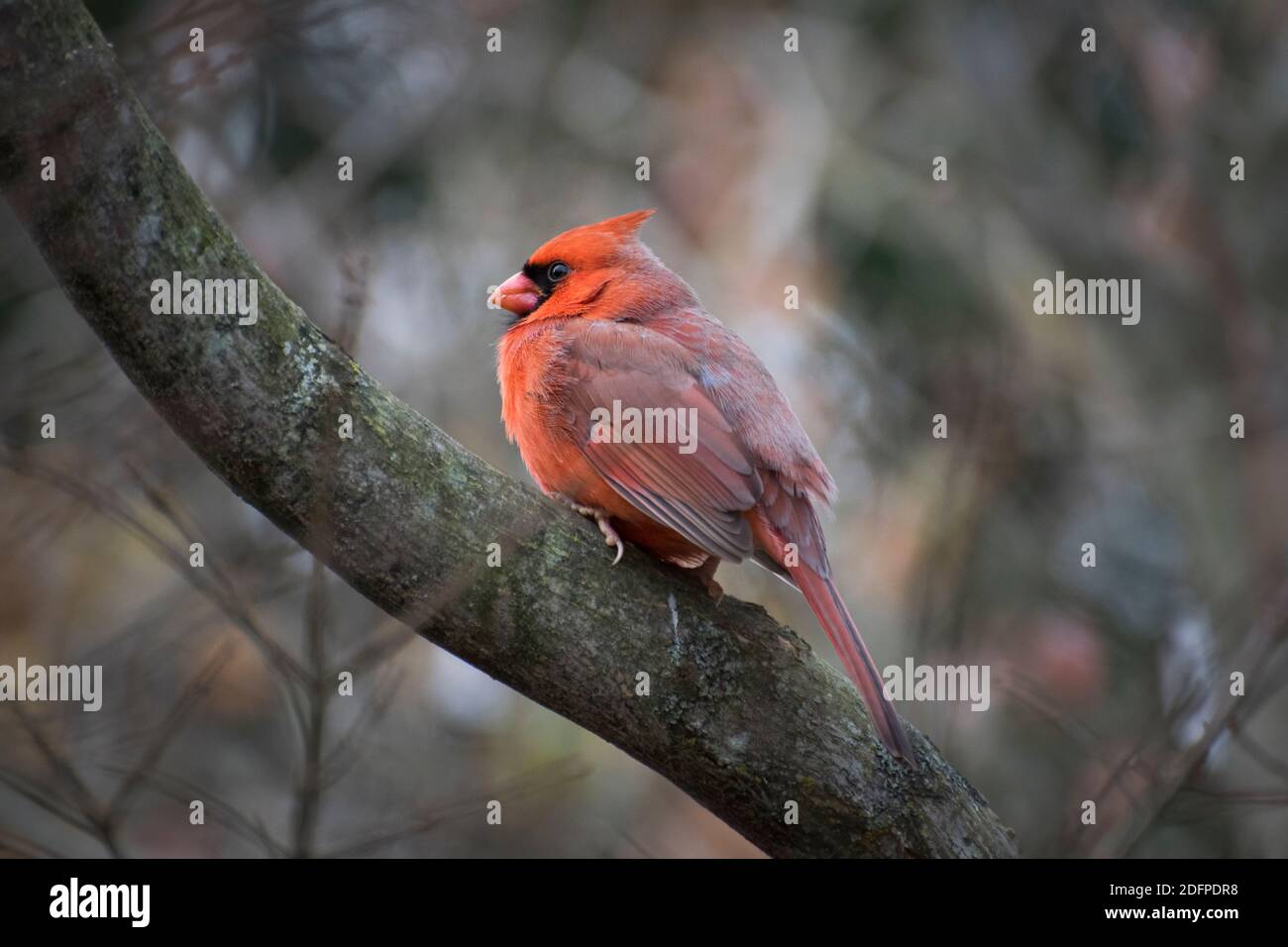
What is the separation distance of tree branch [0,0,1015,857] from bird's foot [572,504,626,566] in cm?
5

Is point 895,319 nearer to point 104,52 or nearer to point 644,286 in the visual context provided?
point 644,286

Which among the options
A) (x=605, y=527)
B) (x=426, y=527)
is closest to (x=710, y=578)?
(x=605, y=527)

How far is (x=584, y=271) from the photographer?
461 centimetres

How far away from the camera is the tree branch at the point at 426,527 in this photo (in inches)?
97.7

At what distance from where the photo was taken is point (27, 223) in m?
2.47

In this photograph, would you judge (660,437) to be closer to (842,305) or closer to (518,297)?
(518,297)

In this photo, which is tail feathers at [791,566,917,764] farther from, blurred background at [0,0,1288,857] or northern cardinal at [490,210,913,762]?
blurred background at [0,0,1288,857]

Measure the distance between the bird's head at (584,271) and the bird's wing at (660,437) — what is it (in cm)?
40

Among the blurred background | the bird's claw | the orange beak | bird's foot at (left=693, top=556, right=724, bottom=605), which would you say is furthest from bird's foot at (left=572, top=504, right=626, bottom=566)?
the blurred background

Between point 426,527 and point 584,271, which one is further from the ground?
point 584,271

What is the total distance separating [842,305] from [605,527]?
596cm

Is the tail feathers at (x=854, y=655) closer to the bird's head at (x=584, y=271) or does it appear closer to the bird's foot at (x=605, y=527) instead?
the bird's foot at (x=605, y=527)

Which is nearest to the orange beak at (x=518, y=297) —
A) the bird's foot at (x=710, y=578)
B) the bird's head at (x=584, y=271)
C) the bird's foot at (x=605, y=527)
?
the bird's head at (x=584, y=271)
